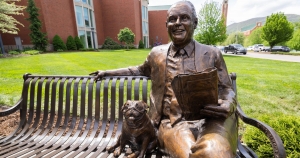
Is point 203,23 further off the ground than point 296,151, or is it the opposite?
point 203,23

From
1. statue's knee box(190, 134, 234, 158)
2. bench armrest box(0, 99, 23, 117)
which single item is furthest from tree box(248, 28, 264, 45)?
bench armrest box(0, 99, 23, 117)

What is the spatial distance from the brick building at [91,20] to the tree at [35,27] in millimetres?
1061

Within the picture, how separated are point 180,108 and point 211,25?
23253 mm

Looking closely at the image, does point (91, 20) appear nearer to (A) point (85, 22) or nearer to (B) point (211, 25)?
(A) point (85, 22)

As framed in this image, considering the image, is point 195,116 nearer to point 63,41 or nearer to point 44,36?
point 44,36

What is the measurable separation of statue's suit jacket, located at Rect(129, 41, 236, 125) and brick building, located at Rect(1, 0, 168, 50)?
25414 millimetres

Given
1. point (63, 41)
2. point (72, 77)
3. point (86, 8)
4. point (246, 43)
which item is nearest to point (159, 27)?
point (86, 8)

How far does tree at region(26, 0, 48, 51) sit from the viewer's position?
21578 mm

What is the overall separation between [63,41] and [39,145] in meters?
25.7

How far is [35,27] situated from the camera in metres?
22.0

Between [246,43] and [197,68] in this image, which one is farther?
[246,43]

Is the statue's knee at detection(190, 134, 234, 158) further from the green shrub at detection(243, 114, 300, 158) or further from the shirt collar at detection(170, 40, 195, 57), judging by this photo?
the green shrub at detection(243, 114, 300, 158)

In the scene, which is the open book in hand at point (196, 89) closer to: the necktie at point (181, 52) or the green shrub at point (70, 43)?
the necktie at point (181, 52)

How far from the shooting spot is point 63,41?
82.1 feet
